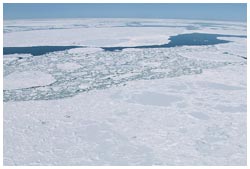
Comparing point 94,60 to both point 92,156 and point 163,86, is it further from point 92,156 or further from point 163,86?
point 92,156

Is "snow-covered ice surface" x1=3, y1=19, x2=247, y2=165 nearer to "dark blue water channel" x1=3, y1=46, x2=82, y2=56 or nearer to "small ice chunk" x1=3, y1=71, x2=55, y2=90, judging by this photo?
"small ice chunk" x1=3, y1=71, x2=55, y2=90

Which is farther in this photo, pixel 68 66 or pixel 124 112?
pixel 68 66

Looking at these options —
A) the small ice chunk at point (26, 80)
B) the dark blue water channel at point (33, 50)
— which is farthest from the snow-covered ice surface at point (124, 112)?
the dark blue water channel at point (33, 50)

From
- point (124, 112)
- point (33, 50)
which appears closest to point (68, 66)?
point (124, 112)

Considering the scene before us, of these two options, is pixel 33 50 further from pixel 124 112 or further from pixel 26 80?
pixel 124 112

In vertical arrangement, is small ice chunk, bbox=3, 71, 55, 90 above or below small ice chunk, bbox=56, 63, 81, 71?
below

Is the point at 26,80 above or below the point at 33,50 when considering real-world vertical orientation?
below

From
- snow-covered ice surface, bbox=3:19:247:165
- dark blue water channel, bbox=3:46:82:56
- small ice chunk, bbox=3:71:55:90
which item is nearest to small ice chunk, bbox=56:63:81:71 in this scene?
snow-covered ice surface, bbox=3:19:247:165

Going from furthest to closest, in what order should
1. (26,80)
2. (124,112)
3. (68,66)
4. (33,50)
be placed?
(33,50)
(68,66)
(26,80)
(124,112)

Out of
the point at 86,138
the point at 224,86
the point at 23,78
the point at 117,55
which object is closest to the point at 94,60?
the point at 117,55

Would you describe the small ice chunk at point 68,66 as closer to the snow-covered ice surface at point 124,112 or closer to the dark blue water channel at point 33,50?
the snow-covered ice surface at point 124,112
